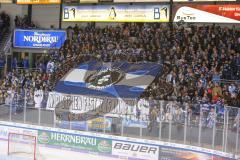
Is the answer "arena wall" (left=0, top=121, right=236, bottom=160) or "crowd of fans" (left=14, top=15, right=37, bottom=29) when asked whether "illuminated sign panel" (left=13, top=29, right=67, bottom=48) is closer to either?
"crowd of fans" (left=14, top=15, right=37, bottom=29)

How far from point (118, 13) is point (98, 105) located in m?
6.72

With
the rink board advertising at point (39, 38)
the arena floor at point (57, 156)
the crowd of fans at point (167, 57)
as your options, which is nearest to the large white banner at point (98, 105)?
the crowd of fans at point (167, 57)

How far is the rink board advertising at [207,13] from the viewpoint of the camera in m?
18.8

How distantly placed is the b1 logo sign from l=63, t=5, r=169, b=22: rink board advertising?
6525 mm

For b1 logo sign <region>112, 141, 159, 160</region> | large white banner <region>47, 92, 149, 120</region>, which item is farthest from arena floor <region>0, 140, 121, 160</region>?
large white banner <region>47, 92, 149, 120</region>

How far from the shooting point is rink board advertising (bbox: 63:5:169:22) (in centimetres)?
2067

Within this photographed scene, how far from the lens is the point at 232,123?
13.3 m

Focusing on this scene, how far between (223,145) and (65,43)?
1255 centimetres

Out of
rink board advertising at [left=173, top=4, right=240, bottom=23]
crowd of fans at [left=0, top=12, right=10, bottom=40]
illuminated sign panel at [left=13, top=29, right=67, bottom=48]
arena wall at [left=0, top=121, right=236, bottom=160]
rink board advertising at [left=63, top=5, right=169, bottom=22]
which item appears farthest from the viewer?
crowd of fans at [left=0, top=12, right=10, bottom=40]

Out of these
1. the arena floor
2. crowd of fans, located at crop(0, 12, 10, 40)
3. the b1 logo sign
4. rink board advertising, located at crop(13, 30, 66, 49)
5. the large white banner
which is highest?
crowd of fans, located at crop(0, 12, 10, 40)

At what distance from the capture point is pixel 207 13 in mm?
19297

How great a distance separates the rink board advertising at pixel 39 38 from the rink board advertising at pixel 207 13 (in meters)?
7.33

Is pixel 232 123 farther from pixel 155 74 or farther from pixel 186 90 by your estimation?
pixel 155 74

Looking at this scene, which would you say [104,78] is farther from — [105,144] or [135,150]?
[135,150]
